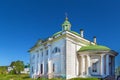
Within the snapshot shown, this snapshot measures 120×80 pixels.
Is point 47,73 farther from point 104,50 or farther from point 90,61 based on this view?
point 104,50

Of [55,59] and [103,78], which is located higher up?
[55,59]

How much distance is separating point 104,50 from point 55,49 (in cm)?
823

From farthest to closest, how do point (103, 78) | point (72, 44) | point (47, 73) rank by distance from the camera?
1. point (47, 73)
2. point (72, 44)
3. point (103, 78)

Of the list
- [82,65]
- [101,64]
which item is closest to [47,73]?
[82,65]

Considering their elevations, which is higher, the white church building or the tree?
the white church building

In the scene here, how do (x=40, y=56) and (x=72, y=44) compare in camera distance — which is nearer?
(x=72, y=44)

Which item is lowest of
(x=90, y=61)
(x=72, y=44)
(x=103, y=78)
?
(x=103, y=78)

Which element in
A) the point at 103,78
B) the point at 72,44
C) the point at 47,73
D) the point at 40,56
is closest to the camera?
the point at 103,78

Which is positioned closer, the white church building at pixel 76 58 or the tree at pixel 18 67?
the white church building at pixel 76 58

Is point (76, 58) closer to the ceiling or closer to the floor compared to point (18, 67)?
closer to the ceiling

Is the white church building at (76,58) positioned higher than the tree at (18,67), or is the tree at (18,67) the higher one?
the white church building at (76,58)

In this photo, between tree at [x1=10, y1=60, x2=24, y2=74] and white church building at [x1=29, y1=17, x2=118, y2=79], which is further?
tree at [x1=10, y1=60, x2=24, y2=74]

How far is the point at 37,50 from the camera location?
5141 centimetres

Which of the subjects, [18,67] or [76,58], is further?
[18,67]
